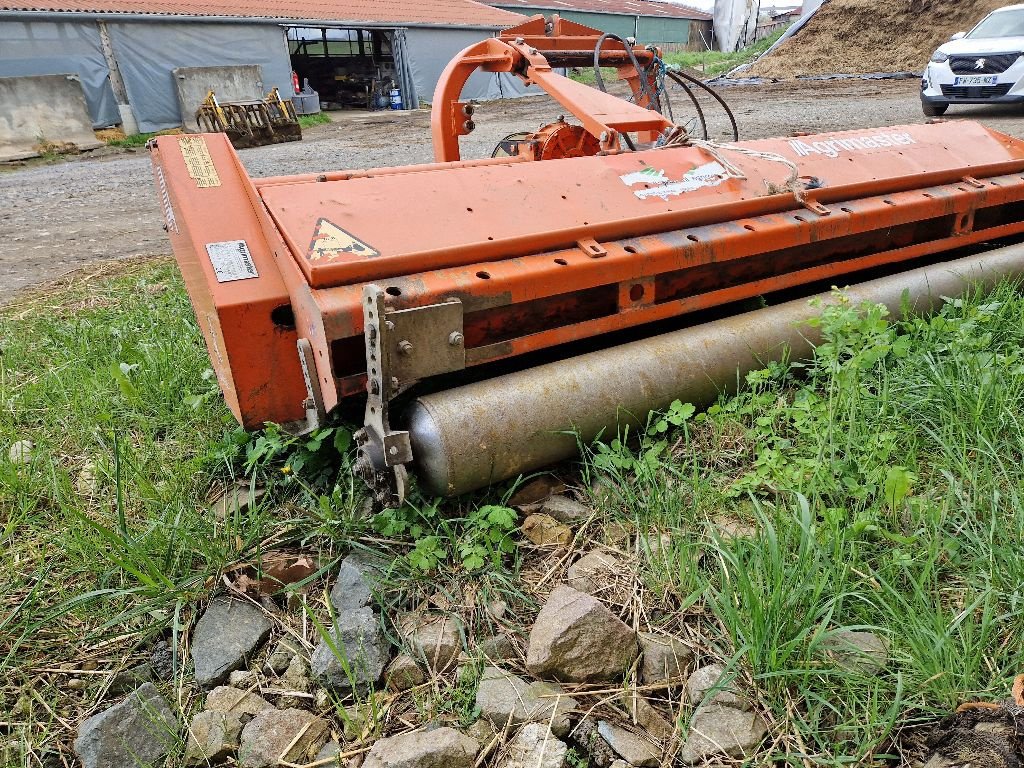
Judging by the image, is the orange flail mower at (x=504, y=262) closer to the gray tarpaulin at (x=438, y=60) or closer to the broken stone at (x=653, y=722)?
the broken stone at (x=653, y=722)

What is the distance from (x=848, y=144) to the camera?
2969mm

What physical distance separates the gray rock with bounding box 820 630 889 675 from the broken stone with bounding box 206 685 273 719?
1.18m

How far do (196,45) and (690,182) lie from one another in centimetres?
1592

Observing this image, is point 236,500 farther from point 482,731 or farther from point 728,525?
point 728,525

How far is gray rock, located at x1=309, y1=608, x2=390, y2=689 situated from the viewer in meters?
1.65

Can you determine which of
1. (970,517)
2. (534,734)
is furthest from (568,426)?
(970,517)

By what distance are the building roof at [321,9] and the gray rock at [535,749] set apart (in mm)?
15887

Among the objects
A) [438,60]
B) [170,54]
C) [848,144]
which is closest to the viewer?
[848,144]

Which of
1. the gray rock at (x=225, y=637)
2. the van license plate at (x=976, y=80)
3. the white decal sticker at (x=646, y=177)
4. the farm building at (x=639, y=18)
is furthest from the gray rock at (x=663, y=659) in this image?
the farm building at (x=639, y=18)

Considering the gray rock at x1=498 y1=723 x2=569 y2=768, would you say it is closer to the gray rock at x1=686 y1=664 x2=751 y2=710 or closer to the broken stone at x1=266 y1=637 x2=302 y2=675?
the gray rock at x1=686 y1=664 x2=751 y2=710

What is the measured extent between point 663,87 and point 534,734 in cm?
312

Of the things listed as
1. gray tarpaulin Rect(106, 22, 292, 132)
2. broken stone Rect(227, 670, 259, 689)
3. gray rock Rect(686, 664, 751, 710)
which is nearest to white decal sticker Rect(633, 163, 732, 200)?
gray rock Rect(686, 664, 751, 710)

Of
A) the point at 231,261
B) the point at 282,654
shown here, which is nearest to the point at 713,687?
the point at 282,654

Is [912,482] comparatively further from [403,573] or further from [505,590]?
[403,573]
